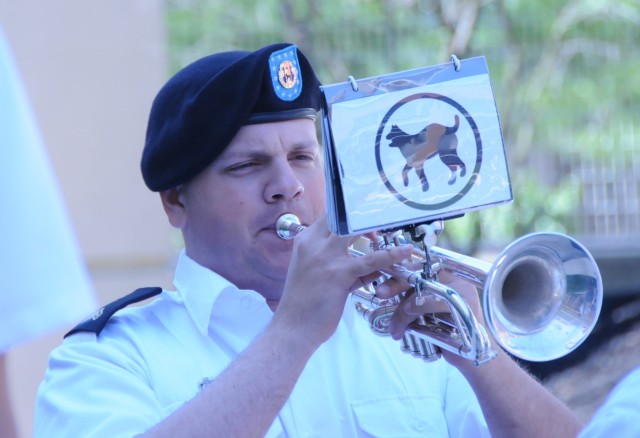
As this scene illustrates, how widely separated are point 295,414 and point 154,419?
0.31 m

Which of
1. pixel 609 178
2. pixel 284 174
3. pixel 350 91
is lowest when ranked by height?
pixel 609 178

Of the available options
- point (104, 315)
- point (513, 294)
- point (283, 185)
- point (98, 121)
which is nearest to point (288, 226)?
point (283, 185)

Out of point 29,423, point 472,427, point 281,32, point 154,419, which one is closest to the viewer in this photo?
point 154,419

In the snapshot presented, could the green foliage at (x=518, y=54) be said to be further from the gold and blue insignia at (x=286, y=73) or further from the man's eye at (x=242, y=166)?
the man's eye at (x=242, y=166)

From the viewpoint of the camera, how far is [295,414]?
2.49m

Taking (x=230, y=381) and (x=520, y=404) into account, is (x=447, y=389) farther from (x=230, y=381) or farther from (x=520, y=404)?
(x=230, y=381)

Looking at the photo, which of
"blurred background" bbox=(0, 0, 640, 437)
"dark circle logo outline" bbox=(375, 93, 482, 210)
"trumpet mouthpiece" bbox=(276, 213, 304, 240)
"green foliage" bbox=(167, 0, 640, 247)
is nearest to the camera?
"dark circle logo outline" bbox=(375, 93, 482, 210)

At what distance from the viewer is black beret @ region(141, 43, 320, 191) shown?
8.61 feet

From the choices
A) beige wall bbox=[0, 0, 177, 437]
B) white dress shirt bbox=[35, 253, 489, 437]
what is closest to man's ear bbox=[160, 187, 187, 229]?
white dress shirt bbox=[35, 253, 489, 437]

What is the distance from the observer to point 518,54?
6836mm

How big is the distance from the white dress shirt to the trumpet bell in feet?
Answer: 1.31

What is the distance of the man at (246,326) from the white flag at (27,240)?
0.61m

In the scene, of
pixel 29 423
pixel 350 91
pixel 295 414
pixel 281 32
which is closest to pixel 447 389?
pixel 295 414

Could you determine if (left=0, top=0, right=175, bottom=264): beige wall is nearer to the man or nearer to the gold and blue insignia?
the man
